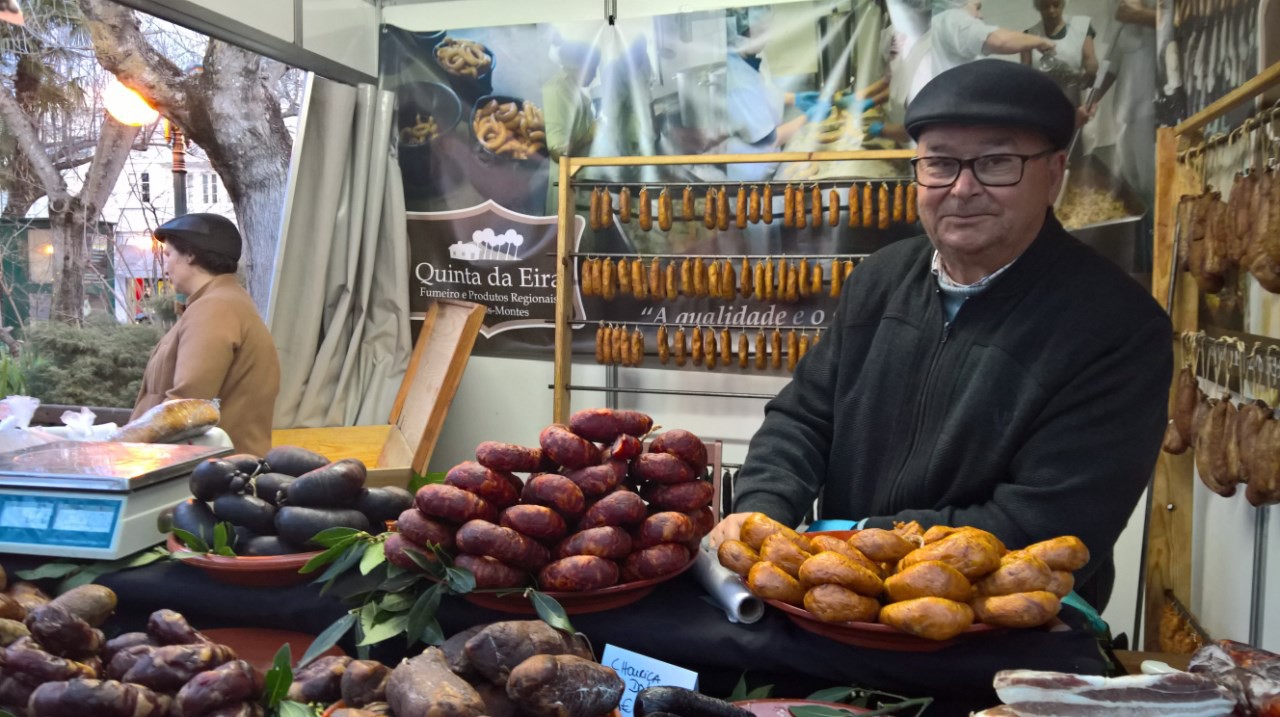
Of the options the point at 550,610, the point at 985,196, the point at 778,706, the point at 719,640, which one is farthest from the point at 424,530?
the point at 985,196

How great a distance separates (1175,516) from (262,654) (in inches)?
118

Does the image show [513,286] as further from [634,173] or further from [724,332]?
[724,332]

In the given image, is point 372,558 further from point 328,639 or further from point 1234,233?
point 1234,233

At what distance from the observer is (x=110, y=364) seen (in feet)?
14.1

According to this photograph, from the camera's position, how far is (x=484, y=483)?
148 cm

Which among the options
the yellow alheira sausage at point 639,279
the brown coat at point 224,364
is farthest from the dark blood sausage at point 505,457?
the yellow alheira sausage at point 639,279

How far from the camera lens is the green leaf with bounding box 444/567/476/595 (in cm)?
141

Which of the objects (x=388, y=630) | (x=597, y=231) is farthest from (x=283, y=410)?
(x=388, y=630)

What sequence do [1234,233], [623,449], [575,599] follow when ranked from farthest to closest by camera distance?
[1234,233] → [623,449] → [575,599]

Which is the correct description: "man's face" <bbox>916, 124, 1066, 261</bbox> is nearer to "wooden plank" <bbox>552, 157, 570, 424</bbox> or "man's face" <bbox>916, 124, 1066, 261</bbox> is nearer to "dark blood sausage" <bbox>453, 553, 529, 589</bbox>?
"dark blood sausage" <bbox>453, 553, 529, 589</bbox>

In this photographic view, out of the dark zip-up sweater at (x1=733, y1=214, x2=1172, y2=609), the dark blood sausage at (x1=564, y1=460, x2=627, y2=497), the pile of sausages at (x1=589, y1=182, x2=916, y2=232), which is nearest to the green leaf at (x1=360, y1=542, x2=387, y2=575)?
the dark blood sausage at (x1=564, y1=460, x2=627, y2=497)

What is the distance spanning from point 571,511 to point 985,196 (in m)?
1.23

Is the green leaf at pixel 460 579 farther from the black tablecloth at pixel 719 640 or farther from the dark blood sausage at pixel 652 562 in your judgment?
the dark blood sausage at pixel 652 562

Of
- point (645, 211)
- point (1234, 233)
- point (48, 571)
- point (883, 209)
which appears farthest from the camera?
point (645, 211)
